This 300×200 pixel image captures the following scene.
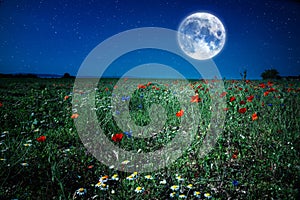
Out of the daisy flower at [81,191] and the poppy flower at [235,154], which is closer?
the daisy flower at [81,191]

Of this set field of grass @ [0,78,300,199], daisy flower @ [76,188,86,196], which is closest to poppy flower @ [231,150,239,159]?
field of grass @ [0,78,300,199]

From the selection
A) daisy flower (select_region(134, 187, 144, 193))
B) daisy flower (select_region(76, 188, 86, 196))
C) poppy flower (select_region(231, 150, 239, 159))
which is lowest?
daisy flower (select_region(76, 188, 86, 196))

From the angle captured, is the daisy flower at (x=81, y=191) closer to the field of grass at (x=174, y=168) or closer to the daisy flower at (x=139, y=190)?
the field of grass at (x=174, y=168)

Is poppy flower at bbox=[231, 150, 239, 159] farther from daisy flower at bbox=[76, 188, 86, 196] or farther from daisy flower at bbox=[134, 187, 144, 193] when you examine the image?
daisy flower at bbox=[76, 188, 86, 196]

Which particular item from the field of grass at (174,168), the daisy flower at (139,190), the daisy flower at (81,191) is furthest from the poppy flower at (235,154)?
the daisy flower at (81,191)

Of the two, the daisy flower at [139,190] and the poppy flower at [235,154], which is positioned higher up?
the poppy flower at [235,154]

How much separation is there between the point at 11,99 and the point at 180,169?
6285 millimetres

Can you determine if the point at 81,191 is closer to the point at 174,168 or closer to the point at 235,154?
the point at 174,168

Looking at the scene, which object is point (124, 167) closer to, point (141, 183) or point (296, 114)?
point (141, 183)

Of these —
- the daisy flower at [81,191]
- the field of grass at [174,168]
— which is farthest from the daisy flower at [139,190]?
the daisy flower at [81,191]

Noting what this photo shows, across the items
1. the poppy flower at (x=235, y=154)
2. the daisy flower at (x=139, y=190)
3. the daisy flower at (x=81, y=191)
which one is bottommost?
the daisy flower at (x=81, y=191)

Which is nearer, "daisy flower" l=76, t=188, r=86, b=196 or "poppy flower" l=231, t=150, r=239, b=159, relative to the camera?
Result: "daisy flower" l=76, t=188, r=86, b=196

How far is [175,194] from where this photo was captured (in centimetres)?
217

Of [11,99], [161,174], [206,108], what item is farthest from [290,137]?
[11,99]
